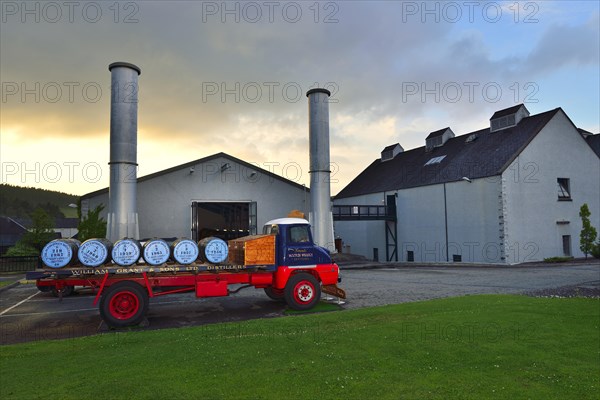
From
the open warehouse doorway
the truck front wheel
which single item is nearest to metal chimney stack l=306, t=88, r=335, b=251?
the open warehouse doorway

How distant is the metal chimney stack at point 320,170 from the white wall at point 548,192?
13.8 m

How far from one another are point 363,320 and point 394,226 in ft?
113

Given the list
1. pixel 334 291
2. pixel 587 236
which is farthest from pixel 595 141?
pixel 334 291

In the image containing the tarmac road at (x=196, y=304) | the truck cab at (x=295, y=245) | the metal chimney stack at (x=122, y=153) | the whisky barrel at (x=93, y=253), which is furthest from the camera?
the metal chimney stack at (x=122, y=153)

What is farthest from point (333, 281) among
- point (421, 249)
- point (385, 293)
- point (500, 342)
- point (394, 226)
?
point (394, 226)

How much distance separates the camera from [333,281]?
14.1 meters

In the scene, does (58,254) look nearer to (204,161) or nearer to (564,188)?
(204,161)

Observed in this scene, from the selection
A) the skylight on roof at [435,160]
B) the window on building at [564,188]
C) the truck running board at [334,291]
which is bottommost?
the truck running board at [334,291]

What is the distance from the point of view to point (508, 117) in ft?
122

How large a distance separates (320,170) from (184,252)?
21191 millimetres

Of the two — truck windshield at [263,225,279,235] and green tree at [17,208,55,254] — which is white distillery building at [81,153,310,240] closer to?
green tree at [17,208,55,254]

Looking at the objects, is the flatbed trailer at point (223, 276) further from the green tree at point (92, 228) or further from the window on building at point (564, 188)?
the window on building at point (564, 188)

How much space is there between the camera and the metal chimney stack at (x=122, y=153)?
25031 millimetres

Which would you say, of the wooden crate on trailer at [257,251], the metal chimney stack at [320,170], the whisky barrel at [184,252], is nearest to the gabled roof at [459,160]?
the metal chimney stack at [320,170]
